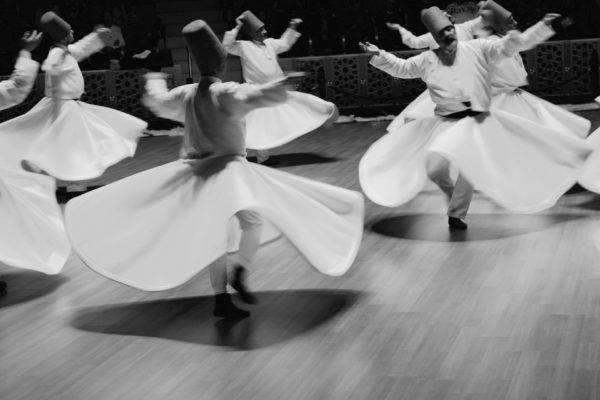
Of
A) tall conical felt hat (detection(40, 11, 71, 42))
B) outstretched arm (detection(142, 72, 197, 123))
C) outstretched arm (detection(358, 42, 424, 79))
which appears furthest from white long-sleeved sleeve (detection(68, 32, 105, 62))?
outstretched arm (detection(142, 72, 197, 123))

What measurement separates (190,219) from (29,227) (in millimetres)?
1225

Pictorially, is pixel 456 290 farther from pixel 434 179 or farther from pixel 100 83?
pixel 100 83

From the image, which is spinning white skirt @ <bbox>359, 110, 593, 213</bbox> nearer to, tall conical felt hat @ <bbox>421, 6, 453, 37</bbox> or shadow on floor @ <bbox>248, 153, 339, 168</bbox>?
tall conical felt hat @ <bbox>421, 6, 453, 37</bbox>

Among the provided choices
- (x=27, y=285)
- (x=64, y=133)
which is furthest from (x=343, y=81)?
(x=27, y=285)

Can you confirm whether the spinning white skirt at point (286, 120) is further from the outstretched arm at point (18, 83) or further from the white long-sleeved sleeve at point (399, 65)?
the outstretched arm at point (18, 83)

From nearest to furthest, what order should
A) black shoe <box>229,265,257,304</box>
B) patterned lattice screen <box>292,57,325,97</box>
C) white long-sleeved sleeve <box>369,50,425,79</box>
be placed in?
1. black shoe <box>229,265,257,304</box>
2. white long-sleeved sleeve <box>369,50,425,79</box>
3. patterned lattice screen <box>292,57,325,97</box>

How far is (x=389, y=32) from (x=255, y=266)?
758 centimetres

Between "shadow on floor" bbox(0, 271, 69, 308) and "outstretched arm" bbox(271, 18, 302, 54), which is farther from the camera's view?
"outstretched arm" bbox(271, 18, 302, 54)

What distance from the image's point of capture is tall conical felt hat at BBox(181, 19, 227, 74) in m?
4.52

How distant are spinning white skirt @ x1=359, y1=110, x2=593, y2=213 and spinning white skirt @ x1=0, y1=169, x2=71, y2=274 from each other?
1803mm

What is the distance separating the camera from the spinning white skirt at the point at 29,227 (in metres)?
5.25

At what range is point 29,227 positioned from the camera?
5.35 m

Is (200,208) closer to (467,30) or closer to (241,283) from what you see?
(241,283)

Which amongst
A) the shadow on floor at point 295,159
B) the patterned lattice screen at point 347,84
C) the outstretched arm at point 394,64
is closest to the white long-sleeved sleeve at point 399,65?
the outstretched arm at point 394,64
